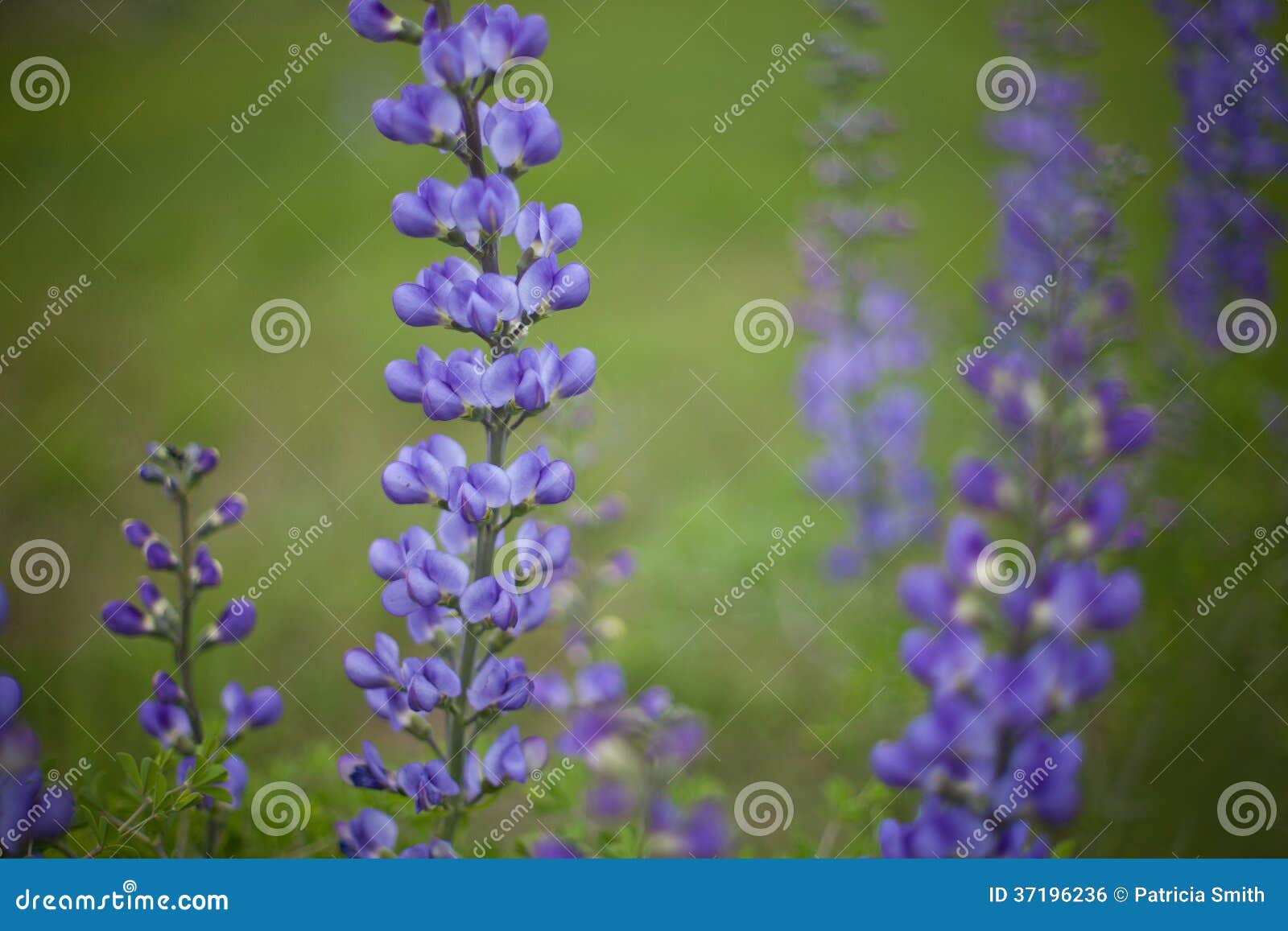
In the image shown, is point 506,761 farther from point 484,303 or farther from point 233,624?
point 484,303

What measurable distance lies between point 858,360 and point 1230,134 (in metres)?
1.33

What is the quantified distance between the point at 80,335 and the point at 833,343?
2.48 meters

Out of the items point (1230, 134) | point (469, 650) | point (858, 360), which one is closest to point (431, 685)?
point (469, 650)

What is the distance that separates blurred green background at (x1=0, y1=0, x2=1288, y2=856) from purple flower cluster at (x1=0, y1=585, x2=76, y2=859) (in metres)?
0.36

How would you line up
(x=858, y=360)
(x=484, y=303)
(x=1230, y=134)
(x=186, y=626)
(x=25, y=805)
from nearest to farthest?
(x=484, y=303)
(x=25, y=805)
(x=186, y=626)
(x=1230, y=134)
(x=858, y=360)

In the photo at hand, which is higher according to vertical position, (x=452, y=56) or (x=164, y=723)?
(x=452, y=56)

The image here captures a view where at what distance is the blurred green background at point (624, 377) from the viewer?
255 cm

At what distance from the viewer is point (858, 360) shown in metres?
3.24

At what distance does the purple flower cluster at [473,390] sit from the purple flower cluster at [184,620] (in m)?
0.28

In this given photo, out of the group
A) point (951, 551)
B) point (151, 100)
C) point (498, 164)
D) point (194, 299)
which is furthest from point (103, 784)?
point (151, 100)

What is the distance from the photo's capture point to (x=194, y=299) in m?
3.29

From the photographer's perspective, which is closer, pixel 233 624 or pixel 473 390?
pixel 473 390

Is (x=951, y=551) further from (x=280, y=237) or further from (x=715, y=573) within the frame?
(x=280, y=237)

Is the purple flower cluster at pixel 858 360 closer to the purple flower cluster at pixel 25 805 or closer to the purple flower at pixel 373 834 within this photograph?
the purple flower at pixel 373 834
